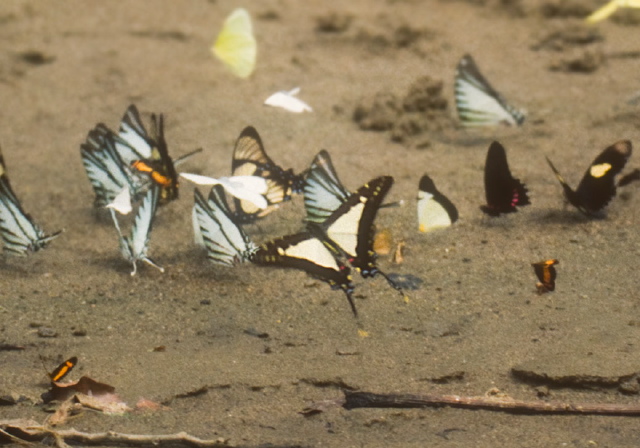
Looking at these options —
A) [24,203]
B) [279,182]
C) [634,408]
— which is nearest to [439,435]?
[634,408]

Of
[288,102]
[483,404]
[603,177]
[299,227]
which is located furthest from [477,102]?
[483,404]

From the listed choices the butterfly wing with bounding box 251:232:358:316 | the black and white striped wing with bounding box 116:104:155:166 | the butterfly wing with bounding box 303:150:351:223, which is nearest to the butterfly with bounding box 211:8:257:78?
the black and white striped wing with bounding box 116:104:155:166

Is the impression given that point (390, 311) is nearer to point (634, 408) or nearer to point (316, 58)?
point (634, 408)

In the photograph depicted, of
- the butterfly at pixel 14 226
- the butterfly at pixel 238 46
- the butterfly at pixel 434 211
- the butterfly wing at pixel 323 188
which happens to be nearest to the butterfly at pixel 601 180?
the butterfly at pixel 434 211

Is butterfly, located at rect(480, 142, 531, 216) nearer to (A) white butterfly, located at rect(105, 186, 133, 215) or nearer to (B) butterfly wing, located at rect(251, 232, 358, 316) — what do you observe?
(B) butterfly wing, located at rect(251, 232, 358, 316)

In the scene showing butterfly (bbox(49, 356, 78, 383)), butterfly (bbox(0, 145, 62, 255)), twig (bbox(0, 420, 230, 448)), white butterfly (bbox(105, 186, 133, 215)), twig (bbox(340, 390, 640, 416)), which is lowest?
twig (bbox(0, 420, 230, 448))

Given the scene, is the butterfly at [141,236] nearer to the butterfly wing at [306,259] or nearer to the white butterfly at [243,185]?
the white butterfly at [243,185]
